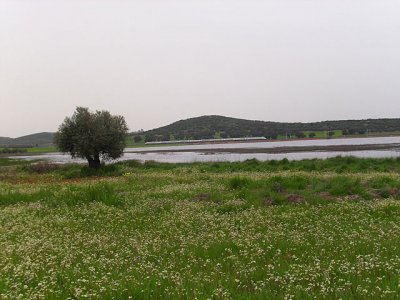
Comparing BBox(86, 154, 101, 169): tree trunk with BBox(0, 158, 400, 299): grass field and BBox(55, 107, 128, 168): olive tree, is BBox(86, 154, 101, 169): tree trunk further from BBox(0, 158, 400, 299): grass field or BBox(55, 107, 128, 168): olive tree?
BBox(0, 158, 400, 299): grass field

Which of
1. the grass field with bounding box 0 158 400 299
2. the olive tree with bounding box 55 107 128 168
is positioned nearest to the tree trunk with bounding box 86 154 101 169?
the olive tree with bounding box 55 107 128 168

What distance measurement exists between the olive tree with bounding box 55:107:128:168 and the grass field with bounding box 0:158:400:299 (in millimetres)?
22804

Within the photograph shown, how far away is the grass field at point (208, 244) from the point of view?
7422 mm

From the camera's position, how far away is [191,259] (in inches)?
390

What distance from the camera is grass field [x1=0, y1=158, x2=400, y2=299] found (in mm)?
7422

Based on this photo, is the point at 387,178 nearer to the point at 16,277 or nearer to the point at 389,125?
the point at 16,277

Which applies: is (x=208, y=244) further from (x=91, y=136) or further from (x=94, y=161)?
(x=94, y=161)

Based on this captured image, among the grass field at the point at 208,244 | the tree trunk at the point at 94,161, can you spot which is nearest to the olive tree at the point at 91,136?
the tree trunk at the point at 94,161

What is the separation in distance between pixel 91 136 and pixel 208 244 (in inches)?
1453

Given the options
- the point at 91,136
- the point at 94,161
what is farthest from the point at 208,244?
the point at 94,161

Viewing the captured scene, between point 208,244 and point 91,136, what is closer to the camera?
point 208,244

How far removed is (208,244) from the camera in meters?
11.1

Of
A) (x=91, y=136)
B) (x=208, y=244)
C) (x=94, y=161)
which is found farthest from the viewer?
(x=94, y=161)

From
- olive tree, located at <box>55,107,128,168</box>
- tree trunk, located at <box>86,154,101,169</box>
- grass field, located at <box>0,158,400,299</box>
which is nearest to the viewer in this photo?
grass field, located at <box>0,158,400,299</box>
